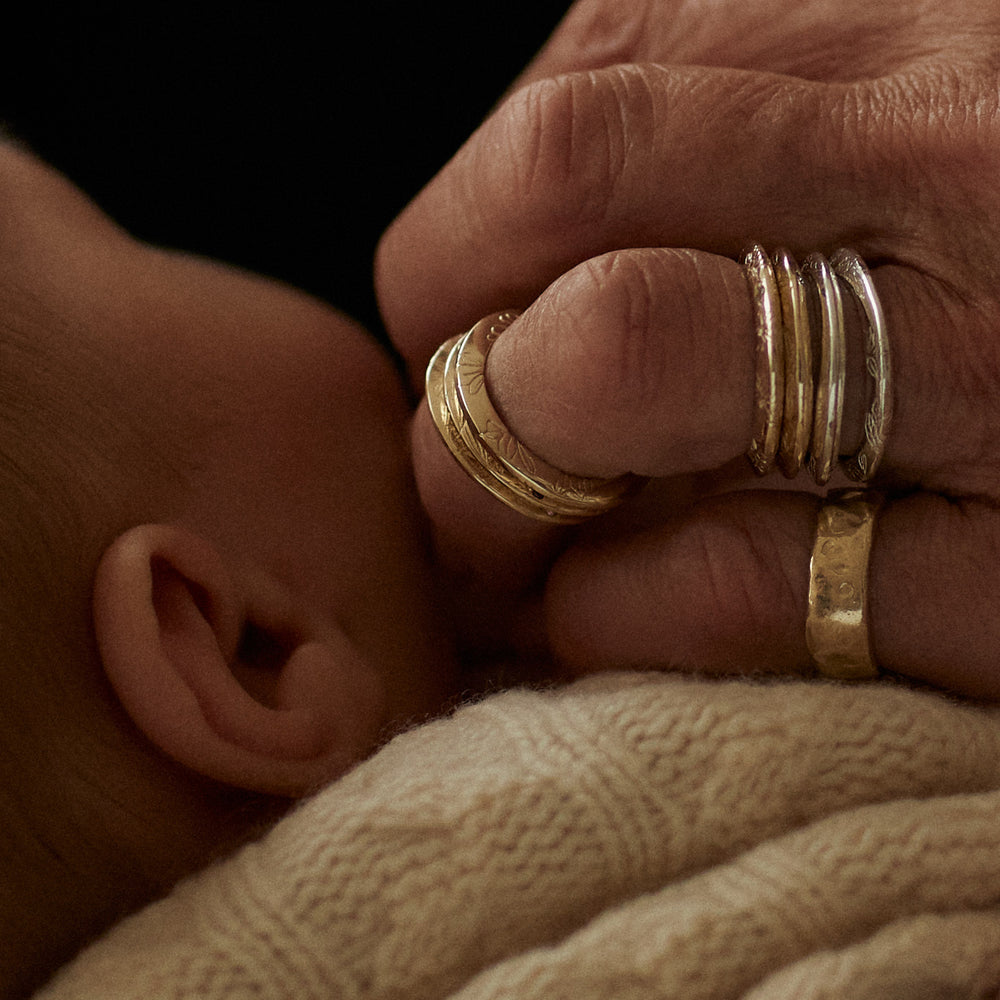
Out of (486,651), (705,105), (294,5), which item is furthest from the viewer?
(294,5)

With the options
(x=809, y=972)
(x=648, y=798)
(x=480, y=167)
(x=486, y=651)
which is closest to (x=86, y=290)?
A: (x=480, y=167)

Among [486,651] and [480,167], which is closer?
[480,167]

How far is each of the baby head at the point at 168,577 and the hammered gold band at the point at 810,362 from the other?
315 mm

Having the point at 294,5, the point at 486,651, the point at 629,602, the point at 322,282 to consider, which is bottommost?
the point at 486,651

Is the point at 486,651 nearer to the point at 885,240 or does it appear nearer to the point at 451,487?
the point at 451,487

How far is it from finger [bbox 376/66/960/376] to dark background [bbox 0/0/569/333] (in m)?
0.56

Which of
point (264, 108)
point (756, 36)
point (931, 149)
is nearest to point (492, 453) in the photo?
point (931, 149)

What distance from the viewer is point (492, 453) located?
661 mm

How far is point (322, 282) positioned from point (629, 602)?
30.7 inches

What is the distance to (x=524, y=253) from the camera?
72 cm

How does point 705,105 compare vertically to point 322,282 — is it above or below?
above

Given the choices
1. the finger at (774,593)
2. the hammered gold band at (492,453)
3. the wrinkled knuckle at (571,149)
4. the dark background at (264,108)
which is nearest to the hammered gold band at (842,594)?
the finger at (774,593)

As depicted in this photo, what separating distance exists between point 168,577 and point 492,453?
0.23 metres

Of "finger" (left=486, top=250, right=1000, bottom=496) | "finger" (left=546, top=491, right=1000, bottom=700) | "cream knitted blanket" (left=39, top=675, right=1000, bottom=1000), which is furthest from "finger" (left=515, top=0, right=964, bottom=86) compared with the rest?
"cream knitted blanket" (left=39, top=675, right=1000, bottom=1000)
